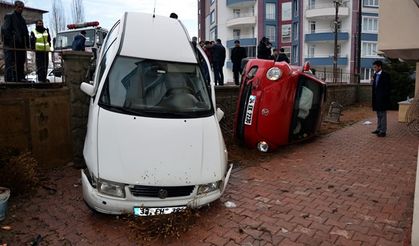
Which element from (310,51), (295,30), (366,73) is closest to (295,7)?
(295,30)

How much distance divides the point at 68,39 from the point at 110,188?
41.3 ft

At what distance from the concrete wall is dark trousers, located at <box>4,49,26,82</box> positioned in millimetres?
973

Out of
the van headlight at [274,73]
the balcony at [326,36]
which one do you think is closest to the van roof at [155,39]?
the van headlight at [274,73]

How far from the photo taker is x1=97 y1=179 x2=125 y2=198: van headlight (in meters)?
4.30

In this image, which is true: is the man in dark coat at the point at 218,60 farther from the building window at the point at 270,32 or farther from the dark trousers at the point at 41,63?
the building window at the point at 270,32

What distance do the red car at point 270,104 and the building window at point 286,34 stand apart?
4291 cm

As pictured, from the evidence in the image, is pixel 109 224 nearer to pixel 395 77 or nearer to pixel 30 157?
pixel 30 157

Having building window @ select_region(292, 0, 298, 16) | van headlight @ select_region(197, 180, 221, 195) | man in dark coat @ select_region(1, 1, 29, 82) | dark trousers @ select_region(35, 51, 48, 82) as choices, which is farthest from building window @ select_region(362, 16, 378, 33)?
Result: van headlight @ select_region(197, 180, 221, 195)

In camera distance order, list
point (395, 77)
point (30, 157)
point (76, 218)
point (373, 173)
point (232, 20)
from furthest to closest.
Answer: point (232, 20) < point (395, 77) < point (373, 173) < point (30, 157) < point (76, 218)

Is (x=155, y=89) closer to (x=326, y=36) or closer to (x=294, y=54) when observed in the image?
(x=326, y=36)

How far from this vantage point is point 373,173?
704cm

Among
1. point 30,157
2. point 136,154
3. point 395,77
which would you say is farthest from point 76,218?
point 395,77

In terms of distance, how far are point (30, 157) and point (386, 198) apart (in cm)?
576

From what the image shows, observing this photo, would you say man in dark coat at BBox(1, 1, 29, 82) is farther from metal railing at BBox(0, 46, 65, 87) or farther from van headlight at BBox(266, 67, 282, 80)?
van headlight at BBox(266, 67, 282, 80)
